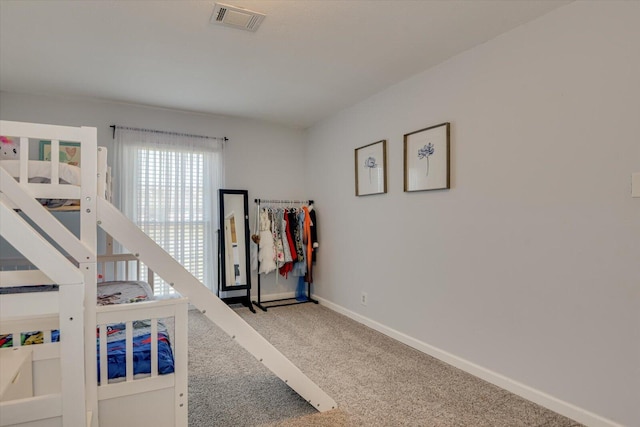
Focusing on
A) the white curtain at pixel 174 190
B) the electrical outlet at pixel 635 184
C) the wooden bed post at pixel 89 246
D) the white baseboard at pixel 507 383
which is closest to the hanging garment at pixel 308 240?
the white curtain at pixel 174 190

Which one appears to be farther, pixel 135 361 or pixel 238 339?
pixel 238 339

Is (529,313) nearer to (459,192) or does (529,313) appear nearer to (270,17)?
(459,192)

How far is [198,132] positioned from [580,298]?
3741 millimetres

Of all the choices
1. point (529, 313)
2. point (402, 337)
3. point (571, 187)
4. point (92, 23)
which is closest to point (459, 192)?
point (571, 187)

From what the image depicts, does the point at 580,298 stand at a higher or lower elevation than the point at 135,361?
higher

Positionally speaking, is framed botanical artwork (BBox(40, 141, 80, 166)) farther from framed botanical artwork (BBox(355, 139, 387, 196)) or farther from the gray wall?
the gray wall

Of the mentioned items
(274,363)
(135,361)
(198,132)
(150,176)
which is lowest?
(274,363)

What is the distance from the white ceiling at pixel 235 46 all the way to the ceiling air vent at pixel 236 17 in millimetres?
42

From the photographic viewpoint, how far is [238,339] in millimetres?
1679

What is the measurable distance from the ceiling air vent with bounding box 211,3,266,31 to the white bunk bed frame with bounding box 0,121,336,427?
104cm

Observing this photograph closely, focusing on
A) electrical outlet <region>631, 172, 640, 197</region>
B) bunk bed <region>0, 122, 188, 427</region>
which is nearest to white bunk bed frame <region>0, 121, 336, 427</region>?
bunk bed <region>0, 122, 188, 427</region>

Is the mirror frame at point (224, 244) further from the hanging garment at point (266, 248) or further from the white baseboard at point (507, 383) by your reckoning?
the white baseboard at point (507, 383)

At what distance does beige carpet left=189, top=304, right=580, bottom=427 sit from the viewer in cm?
189

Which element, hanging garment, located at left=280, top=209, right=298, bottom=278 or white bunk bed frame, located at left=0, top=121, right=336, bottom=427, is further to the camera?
hanging garment, located at left=280, top=209, right=298, bottom=278
